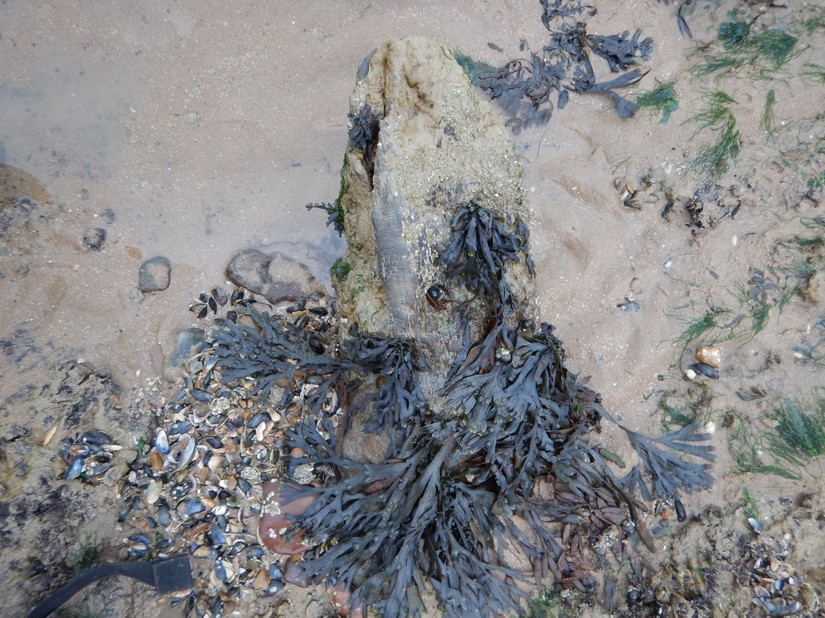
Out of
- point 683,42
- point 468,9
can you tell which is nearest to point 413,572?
point 468,9

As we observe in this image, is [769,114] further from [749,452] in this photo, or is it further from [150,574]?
[150,574]

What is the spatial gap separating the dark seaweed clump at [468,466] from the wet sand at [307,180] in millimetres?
565

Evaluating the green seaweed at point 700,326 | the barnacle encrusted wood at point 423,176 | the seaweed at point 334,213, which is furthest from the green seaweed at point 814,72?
the seaweed at point 334,213

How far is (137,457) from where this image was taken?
11.7 feet

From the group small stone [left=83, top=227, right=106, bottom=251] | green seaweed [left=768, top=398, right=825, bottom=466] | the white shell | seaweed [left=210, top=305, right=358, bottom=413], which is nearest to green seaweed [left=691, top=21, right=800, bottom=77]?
the white shell

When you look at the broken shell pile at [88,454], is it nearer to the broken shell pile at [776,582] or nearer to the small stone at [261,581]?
the small stone at [261,581]

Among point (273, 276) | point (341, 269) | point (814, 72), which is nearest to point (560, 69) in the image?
point (814, 72)

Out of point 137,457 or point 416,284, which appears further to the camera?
point 137,457

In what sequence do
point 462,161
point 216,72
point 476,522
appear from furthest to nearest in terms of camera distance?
point 216,72
point 476,522
point 462,161

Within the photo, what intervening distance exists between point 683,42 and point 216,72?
358cm

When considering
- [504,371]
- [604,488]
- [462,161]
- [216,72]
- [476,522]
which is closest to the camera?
[462,161]

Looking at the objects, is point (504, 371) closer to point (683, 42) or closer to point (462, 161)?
point (462, 161)

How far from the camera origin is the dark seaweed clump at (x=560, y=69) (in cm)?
388

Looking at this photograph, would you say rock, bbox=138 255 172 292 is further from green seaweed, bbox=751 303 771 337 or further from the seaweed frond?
green seaweed, bbox=751 303 771 337
